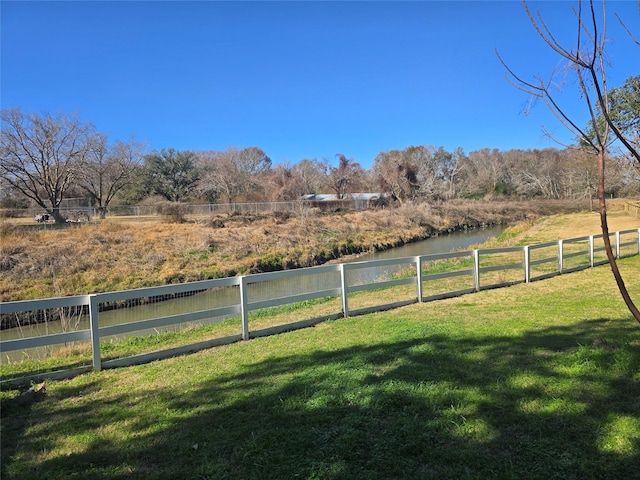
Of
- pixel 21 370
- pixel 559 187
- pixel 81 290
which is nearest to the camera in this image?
pixel 21 370

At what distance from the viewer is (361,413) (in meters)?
3.84

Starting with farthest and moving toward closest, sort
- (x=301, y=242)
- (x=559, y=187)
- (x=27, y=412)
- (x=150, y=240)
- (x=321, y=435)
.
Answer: (x=559, y=187), (x=301, y=242), (x=150, y=240), (x=27, y=412), (x=321, y=435)

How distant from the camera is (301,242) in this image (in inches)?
1204

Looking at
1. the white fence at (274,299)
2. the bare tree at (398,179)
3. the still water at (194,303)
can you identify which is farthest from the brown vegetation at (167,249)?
the bare tree at (398,179)

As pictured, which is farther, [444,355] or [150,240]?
[150,240]

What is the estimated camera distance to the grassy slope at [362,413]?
306cm

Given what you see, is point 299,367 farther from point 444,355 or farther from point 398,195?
point 398,195

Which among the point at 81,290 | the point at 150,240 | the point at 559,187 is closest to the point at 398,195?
the point at 559,187

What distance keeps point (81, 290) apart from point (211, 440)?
1797 centimetres

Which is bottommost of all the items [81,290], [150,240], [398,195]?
[81,290]

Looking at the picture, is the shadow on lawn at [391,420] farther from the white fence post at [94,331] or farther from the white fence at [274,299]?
the white fence at [274,299]

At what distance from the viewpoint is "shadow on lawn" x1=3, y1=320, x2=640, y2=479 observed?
9.89ft

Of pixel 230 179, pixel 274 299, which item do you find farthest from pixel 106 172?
pixel 274 299

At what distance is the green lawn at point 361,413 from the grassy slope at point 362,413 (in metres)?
0.01
